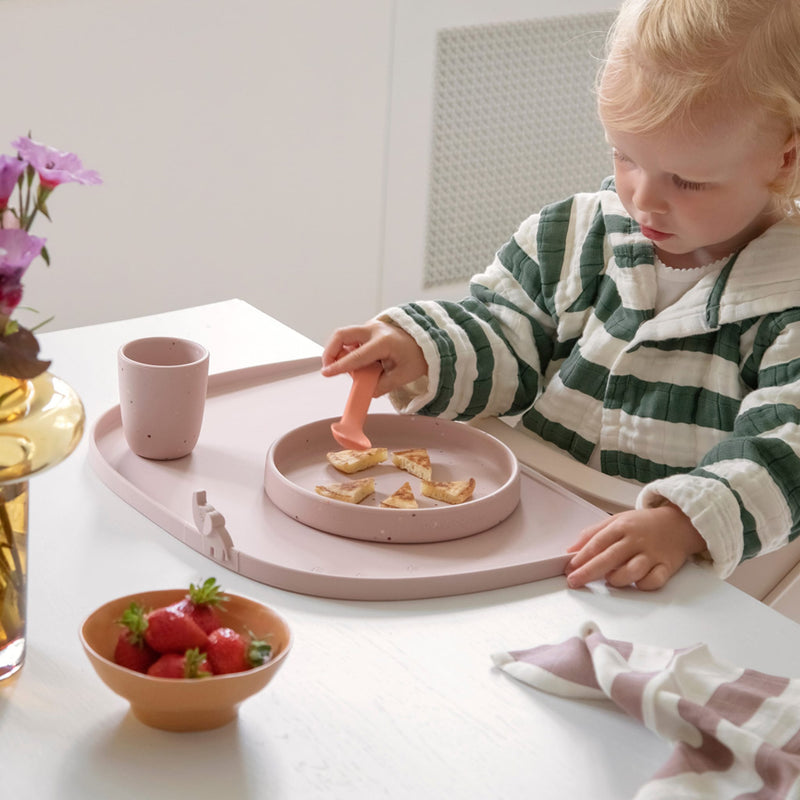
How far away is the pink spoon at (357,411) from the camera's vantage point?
1.11 m

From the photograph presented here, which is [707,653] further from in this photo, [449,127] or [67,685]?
[449,127]

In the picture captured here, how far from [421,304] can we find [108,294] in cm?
143

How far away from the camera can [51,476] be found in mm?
1064

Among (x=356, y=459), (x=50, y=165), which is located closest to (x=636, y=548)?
(x=356, y=459)

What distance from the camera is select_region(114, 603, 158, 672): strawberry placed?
2.41ft

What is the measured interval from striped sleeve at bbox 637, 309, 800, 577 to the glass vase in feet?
1.62

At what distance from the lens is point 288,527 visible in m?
1.00

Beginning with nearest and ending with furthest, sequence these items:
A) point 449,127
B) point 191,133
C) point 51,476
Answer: point 51,476 < point 191,133 < point 449,127

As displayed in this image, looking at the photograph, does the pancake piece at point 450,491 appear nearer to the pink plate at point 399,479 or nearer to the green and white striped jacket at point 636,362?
the pink plate at point 399,479

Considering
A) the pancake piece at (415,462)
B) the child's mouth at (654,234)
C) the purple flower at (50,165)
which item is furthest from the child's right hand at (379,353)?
the purple flower at (50,165)

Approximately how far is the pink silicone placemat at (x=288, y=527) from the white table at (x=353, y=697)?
1 cm

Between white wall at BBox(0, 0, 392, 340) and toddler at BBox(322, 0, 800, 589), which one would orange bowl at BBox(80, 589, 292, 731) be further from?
white wall at BBox(0, 0, 392, 340)

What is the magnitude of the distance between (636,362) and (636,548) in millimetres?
316

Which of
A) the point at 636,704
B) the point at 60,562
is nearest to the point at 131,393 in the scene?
the point at 60,562
